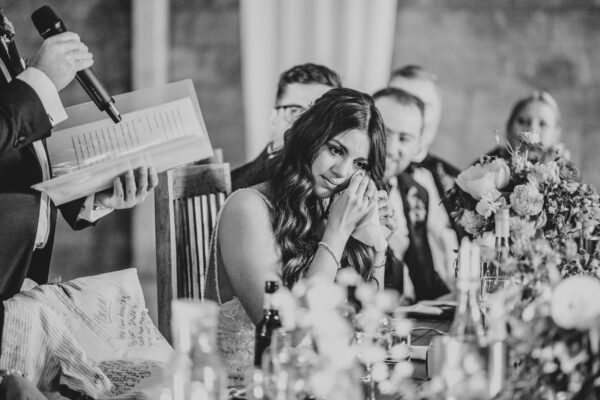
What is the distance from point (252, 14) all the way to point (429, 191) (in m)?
1.19

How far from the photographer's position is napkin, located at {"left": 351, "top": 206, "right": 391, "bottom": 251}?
214cm

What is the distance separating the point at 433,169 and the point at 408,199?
0.28 m

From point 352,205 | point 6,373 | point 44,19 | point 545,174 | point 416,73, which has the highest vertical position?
point 416,73

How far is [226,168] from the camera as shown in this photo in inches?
105

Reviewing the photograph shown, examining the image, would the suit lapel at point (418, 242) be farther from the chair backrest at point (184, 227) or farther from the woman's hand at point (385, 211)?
the woman's hand at point (385, 211)

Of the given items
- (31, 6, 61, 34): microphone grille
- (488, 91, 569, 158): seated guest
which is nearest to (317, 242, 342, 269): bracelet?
(31, 6, 61, 34): microphone grille

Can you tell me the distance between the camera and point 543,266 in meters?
1.38

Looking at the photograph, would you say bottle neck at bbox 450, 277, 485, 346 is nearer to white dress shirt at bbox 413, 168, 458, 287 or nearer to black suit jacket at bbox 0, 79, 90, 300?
black suit jacket at bbox 0, 79, 90, 300

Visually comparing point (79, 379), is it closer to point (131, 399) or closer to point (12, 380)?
point (131, 399)

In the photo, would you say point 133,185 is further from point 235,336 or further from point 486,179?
point 486,179

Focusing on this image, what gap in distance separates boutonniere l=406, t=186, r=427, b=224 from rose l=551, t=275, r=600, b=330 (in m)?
2.47

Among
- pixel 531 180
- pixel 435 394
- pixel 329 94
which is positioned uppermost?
pixel 329 94

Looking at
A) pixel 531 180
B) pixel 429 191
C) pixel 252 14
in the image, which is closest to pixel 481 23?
pixel 429 191

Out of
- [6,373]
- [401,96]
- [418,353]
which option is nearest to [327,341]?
[6,373]
